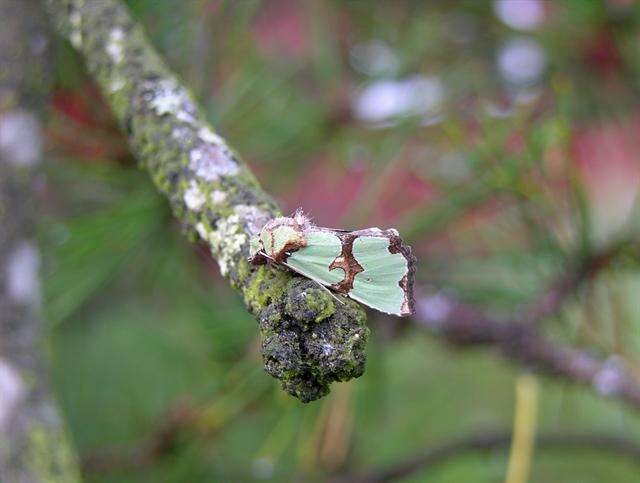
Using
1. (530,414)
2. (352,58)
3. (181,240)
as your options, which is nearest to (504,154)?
(530,414)

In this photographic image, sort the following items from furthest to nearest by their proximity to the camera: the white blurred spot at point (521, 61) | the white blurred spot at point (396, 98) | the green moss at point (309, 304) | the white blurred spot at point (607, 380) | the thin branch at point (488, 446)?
the white blurred spot at point (521, 61)
the white blurred spot at point (396, 98)
the thin branch at point (488, 446)
the white blurred spot at point (607, 380)
the green moss at point (309, 304)

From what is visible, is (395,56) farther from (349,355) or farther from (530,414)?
(349,355)

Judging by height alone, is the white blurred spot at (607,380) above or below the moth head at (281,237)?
below

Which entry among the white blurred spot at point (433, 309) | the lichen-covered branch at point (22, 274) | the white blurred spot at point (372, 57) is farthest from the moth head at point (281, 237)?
the white blurred spot at point (372, 57)

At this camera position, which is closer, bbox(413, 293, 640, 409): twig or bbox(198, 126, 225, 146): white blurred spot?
bbox(198, 126, 225, 146): white blurred spot

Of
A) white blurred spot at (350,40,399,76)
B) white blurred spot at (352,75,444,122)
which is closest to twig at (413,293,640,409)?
white blurred spot at (352,75,444,122)

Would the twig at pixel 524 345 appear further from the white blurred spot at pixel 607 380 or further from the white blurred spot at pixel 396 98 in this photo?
the white blurred spot at pixel 396 98

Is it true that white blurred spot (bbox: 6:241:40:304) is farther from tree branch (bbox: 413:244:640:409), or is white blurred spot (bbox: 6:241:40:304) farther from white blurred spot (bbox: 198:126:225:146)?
tree branch (bbox: 413:244:640:409)
